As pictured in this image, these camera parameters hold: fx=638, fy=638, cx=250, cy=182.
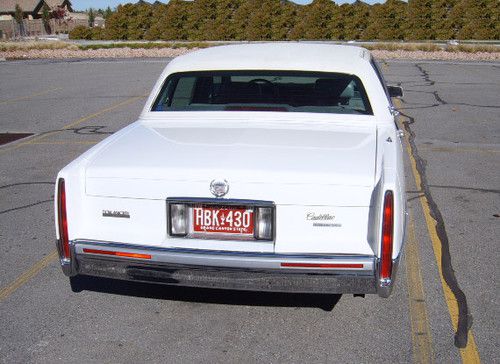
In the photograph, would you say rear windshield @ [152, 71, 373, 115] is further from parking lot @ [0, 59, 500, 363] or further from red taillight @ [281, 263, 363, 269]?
red taillight @ [281, 263, 363, 269]

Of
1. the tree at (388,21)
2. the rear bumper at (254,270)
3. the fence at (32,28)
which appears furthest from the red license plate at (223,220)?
the fence at (32,28)

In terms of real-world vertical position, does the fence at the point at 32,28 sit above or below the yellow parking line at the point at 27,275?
below

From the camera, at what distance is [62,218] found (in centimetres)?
394

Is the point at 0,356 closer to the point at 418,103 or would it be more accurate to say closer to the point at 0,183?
the point at 0,183

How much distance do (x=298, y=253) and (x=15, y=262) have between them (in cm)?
275

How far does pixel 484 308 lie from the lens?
4.34 meters

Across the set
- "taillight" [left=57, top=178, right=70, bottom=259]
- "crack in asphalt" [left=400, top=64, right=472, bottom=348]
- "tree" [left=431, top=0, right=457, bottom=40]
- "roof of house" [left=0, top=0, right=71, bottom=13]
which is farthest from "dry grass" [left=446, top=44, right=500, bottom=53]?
"roof of house" [left=0, top=0, right=71, bottom=13]

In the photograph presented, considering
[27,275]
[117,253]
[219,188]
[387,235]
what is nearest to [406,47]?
[27,275]

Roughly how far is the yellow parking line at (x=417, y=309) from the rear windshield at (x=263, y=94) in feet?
4.17

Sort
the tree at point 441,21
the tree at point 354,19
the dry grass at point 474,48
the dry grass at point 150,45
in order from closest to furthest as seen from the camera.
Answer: the dry grass at point 474,48
the dry grass at point 150,45
the tree at point 441,21
the tree at point 354,19

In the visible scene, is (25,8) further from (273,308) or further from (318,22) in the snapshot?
(273,308)

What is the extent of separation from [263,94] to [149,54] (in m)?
29.6

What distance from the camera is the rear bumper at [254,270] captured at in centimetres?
362

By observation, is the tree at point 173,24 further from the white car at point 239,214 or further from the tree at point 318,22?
the white car at point 239,214
